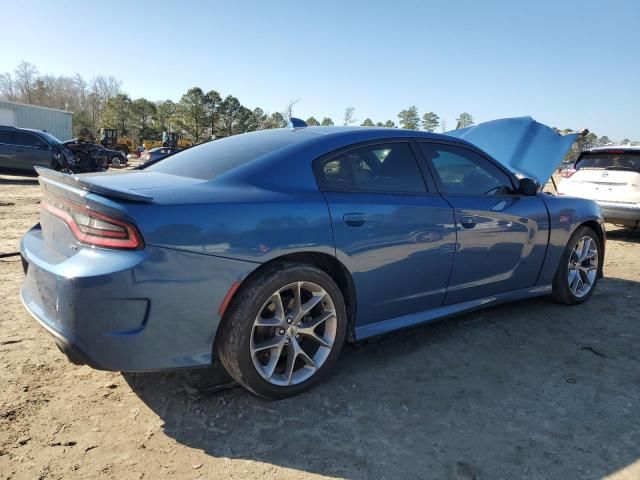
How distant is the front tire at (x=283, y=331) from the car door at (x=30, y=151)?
1466 cm

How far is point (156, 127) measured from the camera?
6103 cm

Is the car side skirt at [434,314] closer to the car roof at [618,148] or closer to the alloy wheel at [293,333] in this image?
the alloy wheel at [293,333]

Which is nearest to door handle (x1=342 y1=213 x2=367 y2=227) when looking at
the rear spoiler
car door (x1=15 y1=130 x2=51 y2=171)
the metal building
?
the rear spoiler

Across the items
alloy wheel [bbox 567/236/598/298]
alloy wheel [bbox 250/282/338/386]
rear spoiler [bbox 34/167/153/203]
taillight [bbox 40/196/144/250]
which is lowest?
alloy wheel [bbox 250/282/338/386]

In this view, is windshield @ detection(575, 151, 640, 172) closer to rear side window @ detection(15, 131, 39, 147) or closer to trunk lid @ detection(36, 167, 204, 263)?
trunk lid @ detection(36, 167, 204, 263)

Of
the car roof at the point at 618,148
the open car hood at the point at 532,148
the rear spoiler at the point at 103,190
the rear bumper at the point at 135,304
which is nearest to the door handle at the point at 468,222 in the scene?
the rear bumper at the point at 135,304

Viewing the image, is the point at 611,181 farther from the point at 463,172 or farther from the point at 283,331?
the point at 283,331

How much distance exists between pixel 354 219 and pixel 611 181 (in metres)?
6.66

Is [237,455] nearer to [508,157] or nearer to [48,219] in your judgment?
[48,219]

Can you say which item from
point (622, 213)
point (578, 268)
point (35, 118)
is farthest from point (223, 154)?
point (35, 118)

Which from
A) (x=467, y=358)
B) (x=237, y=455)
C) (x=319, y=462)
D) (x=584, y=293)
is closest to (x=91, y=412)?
(x=237, y=455)

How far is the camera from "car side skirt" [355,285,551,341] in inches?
114

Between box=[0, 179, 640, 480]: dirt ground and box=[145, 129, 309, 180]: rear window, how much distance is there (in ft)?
3.90

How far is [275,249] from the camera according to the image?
2.38 metres
